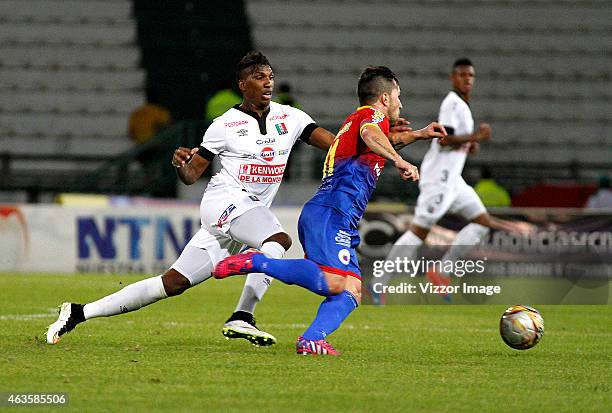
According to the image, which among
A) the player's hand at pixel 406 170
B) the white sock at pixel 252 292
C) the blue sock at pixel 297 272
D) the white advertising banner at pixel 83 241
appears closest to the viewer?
the player's hand at pixel 406 170

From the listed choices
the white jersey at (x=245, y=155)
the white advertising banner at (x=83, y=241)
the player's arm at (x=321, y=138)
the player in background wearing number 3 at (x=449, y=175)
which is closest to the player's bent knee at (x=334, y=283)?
the white jersey at (x=245, y=155)

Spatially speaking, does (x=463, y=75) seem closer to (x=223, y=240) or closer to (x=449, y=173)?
(x=449, y=173)

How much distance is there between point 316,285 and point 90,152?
14.8 meters

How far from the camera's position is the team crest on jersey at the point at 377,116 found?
731cm

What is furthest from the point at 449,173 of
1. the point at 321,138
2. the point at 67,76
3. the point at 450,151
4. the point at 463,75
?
the point at 67,76

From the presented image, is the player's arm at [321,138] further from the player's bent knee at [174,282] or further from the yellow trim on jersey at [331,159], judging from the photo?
the player's bent knee at [174,282]

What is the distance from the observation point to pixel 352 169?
7426mm

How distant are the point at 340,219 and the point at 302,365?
0.97 metres

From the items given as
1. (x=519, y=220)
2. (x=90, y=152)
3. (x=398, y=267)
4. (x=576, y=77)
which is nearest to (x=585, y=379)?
(x=398, y=267)

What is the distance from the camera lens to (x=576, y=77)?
23.2m

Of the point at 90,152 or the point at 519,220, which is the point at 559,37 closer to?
the point at 90,152

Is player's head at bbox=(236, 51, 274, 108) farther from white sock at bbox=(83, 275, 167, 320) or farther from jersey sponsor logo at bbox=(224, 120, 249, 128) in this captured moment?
white sock at bbox=(83, 275, 167, 320)

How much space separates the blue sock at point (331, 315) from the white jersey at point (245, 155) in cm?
92

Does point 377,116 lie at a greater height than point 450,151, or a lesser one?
→ greater
